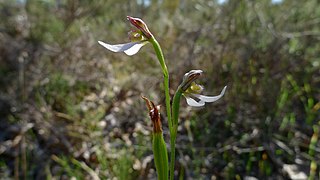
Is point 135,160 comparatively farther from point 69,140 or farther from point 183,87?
point 183,87

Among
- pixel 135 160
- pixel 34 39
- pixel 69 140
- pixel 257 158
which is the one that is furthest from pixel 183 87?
pixel 34 39

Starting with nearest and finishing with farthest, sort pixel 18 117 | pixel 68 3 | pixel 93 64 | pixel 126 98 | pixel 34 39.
→ 1. pixel 18 117
2. pixel 126 98
3. pixel 93 64
4. pixel 34 39
5. pixel 68 3

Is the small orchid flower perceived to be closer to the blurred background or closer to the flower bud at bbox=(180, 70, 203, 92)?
the flower bud at bbox=(180, 70, 203, 92)

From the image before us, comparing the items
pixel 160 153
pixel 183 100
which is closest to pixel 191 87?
pixel 160 153

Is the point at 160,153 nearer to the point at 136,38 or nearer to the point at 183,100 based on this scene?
the point at 136,38

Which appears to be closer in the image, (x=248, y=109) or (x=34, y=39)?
(x=248, y=109)

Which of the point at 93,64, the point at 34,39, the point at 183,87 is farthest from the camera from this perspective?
the point at 34,39

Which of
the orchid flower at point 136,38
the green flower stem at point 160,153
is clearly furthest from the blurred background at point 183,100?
the orchid flower at point 136,38

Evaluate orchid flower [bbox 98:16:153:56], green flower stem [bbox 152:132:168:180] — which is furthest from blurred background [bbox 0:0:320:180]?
orchid flower [bbox 98:16:153:56]
